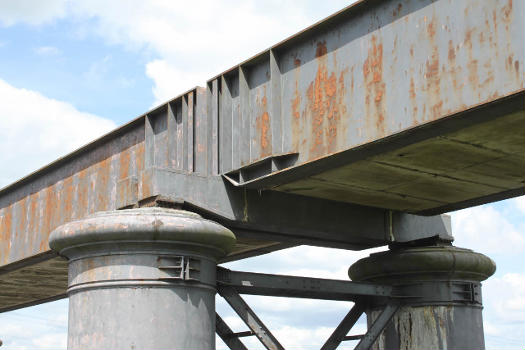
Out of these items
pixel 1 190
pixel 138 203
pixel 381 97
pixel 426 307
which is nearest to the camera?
pixel 381 97

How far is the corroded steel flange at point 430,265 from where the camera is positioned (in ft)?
44.1

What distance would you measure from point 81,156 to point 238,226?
430 centimetres

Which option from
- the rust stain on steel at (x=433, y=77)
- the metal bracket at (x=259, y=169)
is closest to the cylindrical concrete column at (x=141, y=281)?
the metal bracket at (x=259, y=169)

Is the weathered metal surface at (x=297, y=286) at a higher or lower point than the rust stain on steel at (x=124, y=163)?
lower

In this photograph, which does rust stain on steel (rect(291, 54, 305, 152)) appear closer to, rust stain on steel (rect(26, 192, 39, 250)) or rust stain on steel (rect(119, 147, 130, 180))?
rust stain on steel (rect(119, 147, 130, 180))

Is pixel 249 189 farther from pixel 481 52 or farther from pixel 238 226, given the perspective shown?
pixel 481 52

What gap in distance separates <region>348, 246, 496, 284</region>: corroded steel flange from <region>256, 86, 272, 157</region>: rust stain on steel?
3897 mm

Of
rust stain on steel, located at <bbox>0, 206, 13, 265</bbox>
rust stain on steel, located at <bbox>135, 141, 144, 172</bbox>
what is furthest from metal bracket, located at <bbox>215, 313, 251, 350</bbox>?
rust stain on steel, located at <bbox>0, 206, 13, 265</bbox>

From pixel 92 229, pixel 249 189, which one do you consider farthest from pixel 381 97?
pixel 92 229

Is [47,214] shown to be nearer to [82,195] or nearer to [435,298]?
[82,195]

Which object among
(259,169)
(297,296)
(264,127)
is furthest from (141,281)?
(297,296)

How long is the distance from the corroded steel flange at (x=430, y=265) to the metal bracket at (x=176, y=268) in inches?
175

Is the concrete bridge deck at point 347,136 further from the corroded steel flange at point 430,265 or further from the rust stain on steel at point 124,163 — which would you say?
the corroded steel flange at point 430,265

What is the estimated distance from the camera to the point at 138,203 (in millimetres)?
10906
